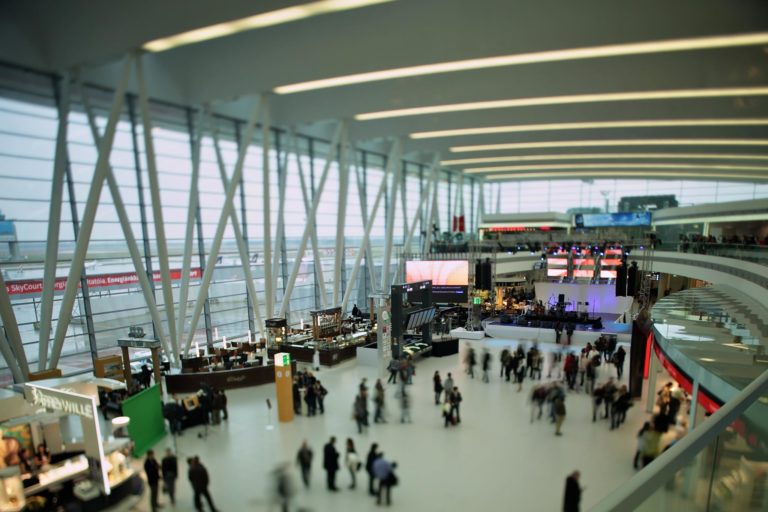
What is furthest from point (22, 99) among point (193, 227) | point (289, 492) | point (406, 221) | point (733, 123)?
point (733, 123)

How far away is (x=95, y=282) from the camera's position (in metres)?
16.2

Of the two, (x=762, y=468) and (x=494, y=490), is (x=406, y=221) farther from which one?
(x=762, y=468)

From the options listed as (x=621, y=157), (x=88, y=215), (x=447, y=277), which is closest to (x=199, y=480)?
(x=88, y=215)

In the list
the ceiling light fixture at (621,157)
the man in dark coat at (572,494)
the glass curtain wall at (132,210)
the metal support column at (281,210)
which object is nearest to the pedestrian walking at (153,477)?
the man in dark coat at (572,494)

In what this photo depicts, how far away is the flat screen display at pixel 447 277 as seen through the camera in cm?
2312

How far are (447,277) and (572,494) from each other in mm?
17266

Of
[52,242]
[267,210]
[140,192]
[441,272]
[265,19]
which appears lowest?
[441,272]

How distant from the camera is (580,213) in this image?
47.8m

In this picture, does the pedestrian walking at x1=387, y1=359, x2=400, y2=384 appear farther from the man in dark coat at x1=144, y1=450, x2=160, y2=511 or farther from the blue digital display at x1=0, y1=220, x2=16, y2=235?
the blue digital display at x1=0, y1=220, x2=16, y2=235

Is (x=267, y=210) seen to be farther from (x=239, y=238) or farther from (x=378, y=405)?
(x=378, y=405)

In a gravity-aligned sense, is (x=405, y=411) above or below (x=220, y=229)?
below

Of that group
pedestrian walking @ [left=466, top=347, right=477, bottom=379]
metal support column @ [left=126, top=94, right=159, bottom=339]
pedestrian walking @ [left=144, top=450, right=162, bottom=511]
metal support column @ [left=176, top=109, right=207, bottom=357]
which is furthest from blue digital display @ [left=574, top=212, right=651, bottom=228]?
pedestrian walking @ [left=144, top=450, right=162, bottom=511]

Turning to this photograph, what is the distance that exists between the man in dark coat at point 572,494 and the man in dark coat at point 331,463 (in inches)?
147

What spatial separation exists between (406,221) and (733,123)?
2009cm
